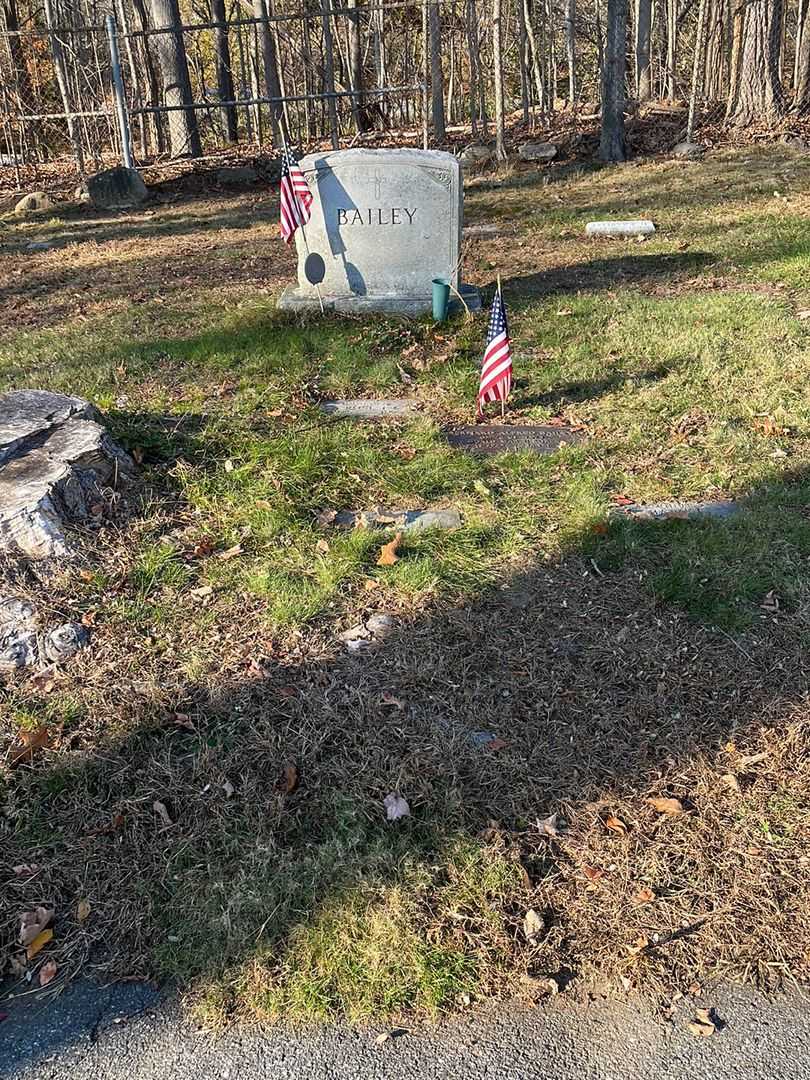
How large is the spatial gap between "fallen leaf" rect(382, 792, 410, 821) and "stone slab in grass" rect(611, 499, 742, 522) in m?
2.02

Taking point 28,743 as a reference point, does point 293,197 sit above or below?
above

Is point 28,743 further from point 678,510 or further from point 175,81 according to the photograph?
point 175,81

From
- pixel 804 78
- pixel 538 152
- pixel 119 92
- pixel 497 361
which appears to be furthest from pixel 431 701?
pixel 804 78

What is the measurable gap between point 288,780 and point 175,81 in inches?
653

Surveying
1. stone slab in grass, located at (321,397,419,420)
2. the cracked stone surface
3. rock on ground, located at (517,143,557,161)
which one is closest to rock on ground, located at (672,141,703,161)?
rock on ground, located at (517,143,557,161)

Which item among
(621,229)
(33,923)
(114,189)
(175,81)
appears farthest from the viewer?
(175,81)

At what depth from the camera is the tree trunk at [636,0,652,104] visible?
18.0 metres

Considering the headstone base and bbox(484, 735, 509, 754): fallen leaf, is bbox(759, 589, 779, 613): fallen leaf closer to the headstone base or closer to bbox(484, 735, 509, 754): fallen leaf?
bbox(484, 735, 509, 754): fallen leaf

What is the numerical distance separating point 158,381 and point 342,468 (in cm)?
222

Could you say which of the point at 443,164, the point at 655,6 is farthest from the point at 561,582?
the point at 655,6

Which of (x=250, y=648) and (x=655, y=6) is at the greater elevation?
(x=655, y=6)

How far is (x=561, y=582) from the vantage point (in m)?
3.83

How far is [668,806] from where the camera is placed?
2791 mm

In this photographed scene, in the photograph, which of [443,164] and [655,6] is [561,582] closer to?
[443,164]
